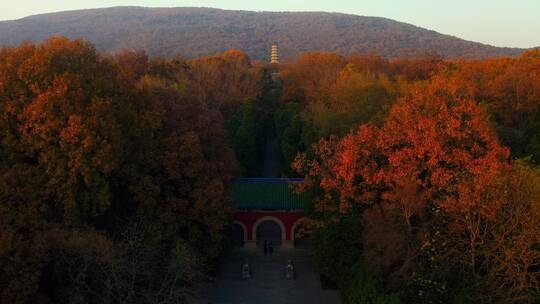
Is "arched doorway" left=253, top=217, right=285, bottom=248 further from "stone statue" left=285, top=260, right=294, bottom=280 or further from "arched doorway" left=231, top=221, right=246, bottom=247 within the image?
"stone statue" left=285, top=260, right=294, bottom=280

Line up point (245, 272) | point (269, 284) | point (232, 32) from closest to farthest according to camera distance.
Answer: point (269, 284) < point (245, 272) < point (232, 32)

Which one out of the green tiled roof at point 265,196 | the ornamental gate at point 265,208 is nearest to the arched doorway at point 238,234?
the ornamental gate at point 265,208

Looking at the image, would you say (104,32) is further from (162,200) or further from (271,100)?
(162,200)

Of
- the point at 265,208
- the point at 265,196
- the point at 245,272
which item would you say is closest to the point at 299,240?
the point at 265,208

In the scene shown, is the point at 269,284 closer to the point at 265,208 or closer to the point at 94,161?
the point at 265,208

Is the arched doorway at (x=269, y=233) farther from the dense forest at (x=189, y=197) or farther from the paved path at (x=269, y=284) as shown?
the dense forest at (x=189, y=197)

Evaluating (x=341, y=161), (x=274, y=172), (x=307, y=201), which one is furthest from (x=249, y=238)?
(x=274, y=172)
